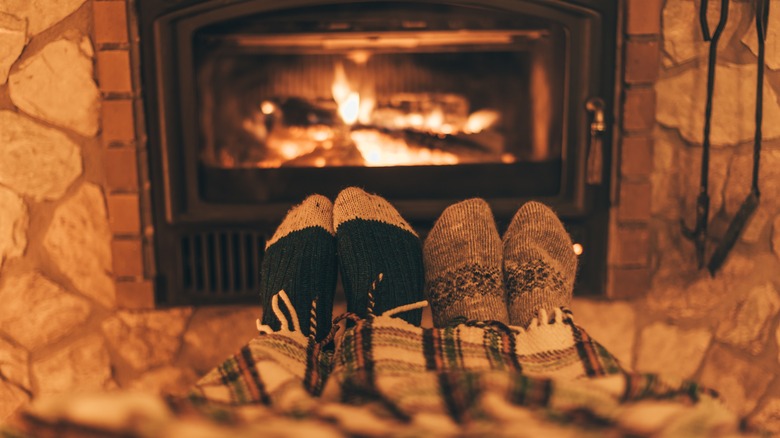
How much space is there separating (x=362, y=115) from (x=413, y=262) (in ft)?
1.14

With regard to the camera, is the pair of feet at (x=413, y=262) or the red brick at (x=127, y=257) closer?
the pair of feet at (x=413, y=262)

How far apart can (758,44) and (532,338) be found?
664 mm

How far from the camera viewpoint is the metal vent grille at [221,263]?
47.3 inches

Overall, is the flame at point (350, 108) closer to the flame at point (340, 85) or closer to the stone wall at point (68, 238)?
the flame at point (340, 85)

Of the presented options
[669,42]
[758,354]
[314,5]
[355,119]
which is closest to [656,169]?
[669,42]

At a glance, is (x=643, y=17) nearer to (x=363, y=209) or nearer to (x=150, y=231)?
(x=363, y=209)

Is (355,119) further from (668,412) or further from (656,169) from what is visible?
(668,412)

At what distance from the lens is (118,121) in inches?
44.3

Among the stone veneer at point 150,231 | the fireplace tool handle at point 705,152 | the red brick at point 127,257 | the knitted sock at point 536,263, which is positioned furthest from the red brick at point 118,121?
the fireplace tool handle at point 705,152

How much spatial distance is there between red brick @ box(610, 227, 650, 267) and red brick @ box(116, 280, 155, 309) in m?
0.79

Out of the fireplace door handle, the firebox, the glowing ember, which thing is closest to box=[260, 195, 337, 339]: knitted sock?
the firebox

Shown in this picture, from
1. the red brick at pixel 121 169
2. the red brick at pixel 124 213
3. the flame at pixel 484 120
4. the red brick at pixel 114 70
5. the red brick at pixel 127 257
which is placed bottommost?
the red brick at pixel 127 257

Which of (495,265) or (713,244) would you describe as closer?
(495,265)

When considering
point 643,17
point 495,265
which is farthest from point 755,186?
point 495,265
